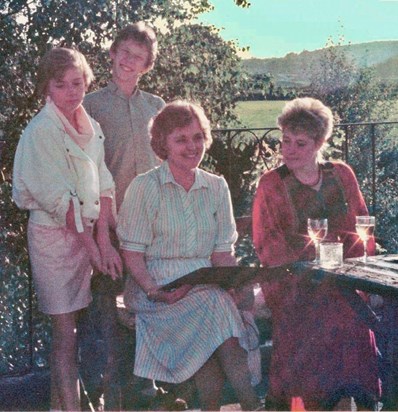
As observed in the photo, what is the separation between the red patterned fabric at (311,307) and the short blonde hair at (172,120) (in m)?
0.53

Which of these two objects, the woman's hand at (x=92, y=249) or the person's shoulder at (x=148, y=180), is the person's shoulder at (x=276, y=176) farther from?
the woman's hand at (x=92, y=249)

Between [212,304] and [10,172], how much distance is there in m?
1.87

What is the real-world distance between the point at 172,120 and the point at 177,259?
1.80 feet

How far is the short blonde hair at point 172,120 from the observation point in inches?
133

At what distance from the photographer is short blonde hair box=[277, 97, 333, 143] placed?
3723mm

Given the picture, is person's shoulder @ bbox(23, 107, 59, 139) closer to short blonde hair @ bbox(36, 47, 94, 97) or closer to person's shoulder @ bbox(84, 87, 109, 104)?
short blonde hair @ bbox(36, 47, 94, 97)

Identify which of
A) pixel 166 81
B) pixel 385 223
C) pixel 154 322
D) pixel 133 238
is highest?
pixel 166 81

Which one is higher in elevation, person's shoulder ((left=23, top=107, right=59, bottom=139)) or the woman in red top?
person's shoulder ((left=23, top=107, right=59, bottom=139))

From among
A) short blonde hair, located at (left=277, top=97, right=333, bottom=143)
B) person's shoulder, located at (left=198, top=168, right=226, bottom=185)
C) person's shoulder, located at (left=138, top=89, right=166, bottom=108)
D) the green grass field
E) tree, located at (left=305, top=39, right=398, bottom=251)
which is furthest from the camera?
tree, located at (left=305, top=39, right=398, bottom=251)

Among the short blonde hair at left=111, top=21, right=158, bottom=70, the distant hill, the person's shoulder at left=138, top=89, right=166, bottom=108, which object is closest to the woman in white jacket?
the short blonde hair at left=111, top=21, right=158, bottom=70

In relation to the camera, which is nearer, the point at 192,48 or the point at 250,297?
the point at 250,297

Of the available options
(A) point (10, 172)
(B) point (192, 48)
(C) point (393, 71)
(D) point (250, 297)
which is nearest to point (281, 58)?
(C) point (393, 71)

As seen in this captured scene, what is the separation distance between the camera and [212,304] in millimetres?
3195

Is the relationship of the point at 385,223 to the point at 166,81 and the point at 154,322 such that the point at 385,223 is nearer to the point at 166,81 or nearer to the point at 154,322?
the point at 166,81
